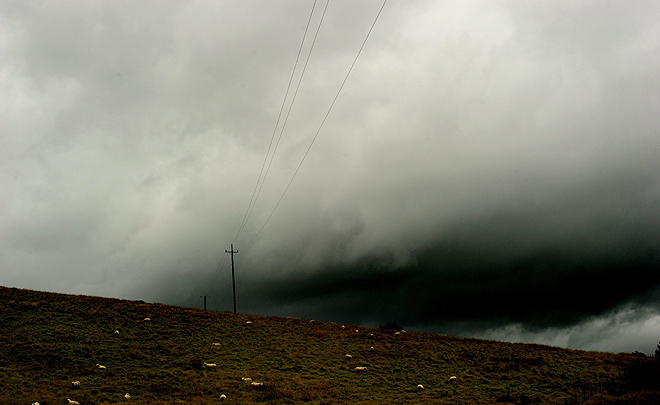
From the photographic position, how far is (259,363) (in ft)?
139

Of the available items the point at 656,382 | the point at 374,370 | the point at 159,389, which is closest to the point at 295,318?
the point at 374,370

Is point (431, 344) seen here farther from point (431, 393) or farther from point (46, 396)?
point (46, 396)

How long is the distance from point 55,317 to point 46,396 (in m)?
22.7

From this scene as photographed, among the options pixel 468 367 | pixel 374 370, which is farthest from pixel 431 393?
pixel 468 367

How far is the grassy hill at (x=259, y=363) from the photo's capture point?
108 ft

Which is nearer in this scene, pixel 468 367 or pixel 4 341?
pixel 4 341

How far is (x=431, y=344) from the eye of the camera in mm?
54688

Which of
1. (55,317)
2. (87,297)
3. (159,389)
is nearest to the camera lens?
(159,389)

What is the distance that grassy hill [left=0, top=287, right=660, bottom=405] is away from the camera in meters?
33.1

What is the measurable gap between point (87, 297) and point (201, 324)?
17.1 metres

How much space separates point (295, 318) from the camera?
2525 inches

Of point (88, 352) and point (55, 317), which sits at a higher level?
point (55, 317)

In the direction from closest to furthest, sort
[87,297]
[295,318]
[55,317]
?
[55,317] < [87,297] < [295,318]

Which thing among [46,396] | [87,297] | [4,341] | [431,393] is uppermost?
[87,297]
